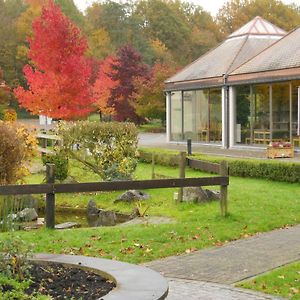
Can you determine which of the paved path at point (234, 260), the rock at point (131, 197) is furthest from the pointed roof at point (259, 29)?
the paved path at point (234, 260)

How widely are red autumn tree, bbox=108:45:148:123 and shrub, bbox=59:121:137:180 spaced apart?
31.4 m

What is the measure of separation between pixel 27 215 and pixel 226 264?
6.49 meters

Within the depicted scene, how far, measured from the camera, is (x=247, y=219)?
11.9 metres

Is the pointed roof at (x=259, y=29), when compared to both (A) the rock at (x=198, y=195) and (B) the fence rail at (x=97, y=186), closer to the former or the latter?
(A) the rock at (x=198, y=195)

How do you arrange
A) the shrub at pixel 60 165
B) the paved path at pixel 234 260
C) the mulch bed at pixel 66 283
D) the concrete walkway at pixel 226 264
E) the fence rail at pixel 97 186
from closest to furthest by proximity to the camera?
the mulch bed at pixel 66 283 < the concrete walkway at pixel 226 264 < the paved path at pixel 234 260 < the fence rail at pixel 97 186 < the shrub at pixel 60 165

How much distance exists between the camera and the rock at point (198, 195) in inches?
561

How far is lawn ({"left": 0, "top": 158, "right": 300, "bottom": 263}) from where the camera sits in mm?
9555

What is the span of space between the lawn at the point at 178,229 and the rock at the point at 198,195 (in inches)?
10.3

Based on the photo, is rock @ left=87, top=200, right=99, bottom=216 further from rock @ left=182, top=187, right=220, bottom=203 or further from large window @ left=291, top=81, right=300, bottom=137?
large window @ left=291, top=81, right=300, bottom=137

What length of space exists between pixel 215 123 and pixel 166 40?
46.1 meters

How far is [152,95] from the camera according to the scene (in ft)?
151

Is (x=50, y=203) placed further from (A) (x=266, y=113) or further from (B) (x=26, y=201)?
(A) (x=266, y=113)

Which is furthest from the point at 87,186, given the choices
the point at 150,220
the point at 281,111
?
the point at 281,111

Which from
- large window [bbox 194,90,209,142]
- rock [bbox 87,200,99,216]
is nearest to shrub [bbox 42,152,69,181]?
rock [bbox 87,200,99,216]
